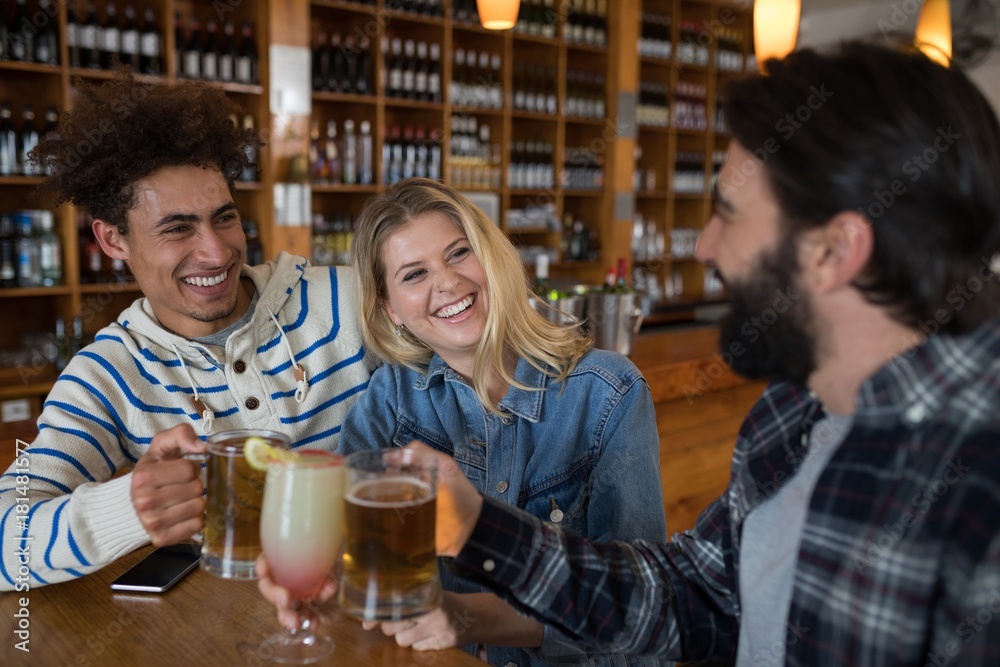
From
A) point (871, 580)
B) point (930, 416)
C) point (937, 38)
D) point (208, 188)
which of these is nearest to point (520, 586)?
point (871, 580)

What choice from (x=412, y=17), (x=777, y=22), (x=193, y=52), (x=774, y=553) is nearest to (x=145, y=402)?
(x=774, y=553)

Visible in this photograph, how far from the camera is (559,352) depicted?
1.54m

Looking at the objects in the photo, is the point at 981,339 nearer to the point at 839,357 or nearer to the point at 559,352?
the point at 839,357

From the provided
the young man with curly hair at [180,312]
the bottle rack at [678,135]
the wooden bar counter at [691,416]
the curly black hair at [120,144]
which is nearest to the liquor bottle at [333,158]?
the wooden bar counter at [691,416]

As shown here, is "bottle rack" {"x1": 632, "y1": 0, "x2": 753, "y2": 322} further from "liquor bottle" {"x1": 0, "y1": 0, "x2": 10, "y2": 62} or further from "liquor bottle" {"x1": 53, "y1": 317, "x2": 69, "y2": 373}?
"liquor bottle" {"x1": 0, "y1": 0, "x2": 10, "y2": 62}

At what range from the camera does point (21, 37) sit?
11.1 ft

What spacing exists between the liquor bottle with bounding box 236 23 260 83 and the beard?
3439mm

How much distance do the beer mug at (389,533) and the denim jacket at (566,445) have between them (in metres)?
0.58

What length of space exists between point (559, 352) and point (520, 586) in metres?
0.60

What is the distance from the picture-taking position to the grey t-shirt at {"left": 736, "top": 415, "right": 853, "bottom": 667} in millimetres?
1004

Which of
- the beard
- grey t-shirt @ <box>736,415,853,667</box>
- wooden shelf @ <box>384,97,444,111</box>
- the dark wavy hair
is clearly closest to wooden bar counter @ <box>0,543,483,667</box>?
grey t-shirt @ <box>736,415,853,667</box>

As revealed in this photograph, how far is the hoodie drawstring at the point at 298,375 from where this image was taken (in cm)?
168

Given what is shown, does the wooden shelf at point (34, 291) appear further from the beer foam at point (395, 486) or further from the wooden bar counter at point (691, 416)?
the beer foam at point (395, 486)

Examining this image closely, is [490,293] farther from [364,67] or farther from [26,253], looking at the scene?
[364,67]
